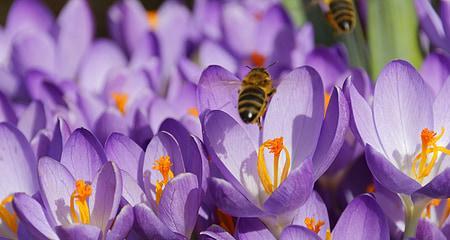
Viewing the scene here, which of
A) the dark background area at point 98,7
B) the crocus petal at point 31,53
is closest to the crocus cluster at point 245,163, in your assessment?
the crocus petal at point 31,53

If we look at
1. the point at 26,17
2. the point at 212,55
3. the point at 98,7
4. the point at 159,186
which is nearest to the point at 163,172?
the point at 159,186

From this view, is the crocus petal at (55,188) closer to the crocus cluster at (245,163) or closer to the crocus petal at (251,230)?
the crocus cluster at (245,163)

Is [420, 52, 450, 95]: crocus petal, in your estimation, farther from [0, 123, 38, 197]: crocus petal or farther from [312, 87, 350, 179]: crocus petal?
[0, 123, 38, 197]: crocus petal

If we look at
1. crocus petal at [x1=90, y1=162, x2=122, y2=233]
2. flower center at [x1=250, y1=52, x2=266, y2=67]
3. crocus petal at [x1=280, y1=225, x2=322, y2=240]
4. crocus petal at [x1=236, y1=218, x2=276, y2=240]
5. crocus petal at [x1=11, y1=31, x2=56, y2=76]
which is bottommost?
crocus petal at [x1=236, y1=218, x2=276, y2=240]

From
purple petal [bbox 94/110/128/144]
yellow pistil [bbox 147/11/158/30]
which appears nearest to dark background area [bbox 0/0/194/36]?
yellow pistil [bbox 147/11/158/30]

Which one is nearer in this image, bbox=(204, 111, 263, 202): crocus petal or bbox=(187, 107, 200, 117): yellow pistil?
bbox=(204, 111, 263, 202): crocus petal

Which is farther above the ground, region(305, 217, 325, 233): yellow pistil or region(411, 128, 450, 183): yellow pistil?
region(411, 128, 450, 183): yellow pistil
